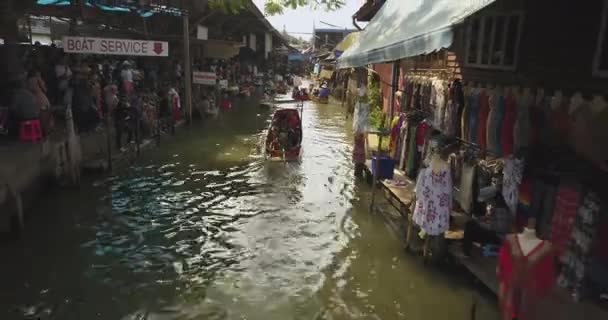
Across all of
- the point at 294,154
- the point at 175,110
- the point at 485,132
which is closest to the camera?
the point at 485,132

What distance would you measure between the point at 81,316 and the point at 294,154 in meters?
9.39

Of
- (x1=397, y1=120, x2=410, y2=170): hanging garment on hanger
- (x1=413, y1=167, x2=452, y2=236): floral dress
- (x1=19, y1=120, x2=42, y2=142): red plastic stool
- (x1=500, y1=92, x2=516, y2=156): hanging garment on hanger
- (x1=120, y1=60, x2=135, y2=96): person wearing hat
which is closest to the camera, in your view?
(x1=500, y1=92, x2=516, y2=156): hanging garment on hanger

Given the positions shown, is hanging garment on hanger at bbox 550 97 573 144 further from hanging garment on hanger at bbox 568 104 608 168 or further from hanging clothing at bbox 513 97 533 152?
hanging clothing at bbox 513 97 533 152

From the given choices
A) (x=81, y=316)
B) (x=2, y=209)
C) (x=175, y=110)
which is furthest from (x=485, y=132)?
(x=175, y=110)

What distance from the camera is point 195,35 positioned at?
22.5 metres

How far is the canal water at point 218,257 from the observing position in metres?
6.26

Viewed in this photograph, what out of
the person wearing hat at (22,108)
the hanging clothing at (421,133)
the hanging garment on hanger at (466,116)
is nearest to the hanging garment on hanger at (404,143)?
the hanging clothing at (421,133)

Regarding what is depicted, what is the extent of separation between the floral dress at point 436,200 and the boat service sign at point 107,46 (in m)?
8.47

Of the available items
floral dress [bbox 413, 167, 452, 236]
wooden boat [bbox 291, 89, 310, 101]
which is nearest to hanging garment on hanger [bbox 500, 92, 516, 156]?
floral dress [bbox 413, 167, 452, 236]

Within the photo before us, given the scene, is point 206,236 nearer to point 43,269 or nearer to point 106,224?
point 106,224

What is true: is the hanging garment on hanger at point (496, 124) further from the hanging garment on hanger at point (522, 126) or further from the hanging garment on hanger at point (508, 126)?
the hanging garment on hanger at point (522, 126)

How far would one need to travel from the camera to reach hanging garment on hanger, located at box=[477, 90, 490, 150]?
7006mm

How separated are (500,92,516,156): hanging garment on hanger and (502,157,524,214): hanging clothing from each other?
149 millimetres

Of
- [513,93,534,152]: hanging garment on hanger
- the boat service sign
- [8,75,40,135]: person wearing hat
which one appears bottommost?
[8,75,40,135]: person wearing hat
